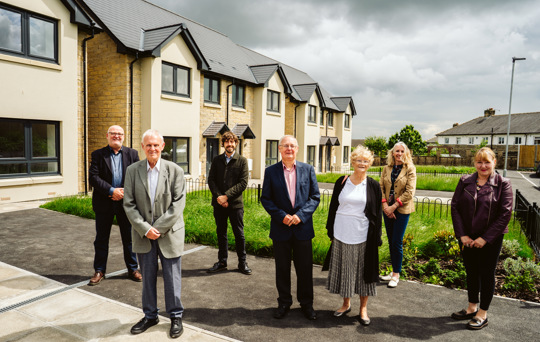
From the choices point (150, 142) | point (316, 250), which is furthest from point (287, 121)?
point (150, 142)

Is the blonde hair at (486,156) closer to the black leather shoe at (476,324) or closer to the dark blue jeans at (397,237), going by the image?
the dark blue jeans at (397,237)

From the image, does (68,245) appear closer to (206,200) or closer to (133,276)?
(133,276)

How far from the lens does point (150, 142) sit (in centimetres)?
393

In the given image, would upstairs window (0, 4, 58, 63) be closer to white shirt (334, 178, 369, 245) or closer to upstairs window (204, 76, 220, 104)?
upstairs window (204, 76, 220, 104)

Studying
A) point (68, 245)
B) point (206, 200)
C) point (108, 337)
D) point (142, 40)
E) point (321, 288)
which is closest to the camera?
point (108, 337)

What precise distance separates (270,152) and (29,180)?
15047 millimetres

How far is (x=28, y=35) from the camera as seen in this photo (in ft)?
38.5

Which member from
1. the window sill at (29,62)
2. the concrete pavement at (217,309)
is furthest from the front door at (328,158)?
the concrete pavement at (217,309)

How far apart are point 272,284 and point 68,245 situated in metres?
4.39

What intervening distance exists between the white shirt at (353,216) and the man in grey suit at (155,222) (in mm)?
1873

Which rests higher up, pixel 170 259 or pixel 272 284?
pixel 170 259

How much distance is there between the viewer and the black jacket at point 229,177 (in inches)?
230

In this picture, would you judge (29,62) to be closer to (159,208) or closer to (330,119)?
(159,208)

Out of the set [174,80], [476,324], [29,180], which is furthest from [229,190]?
[174,80]
